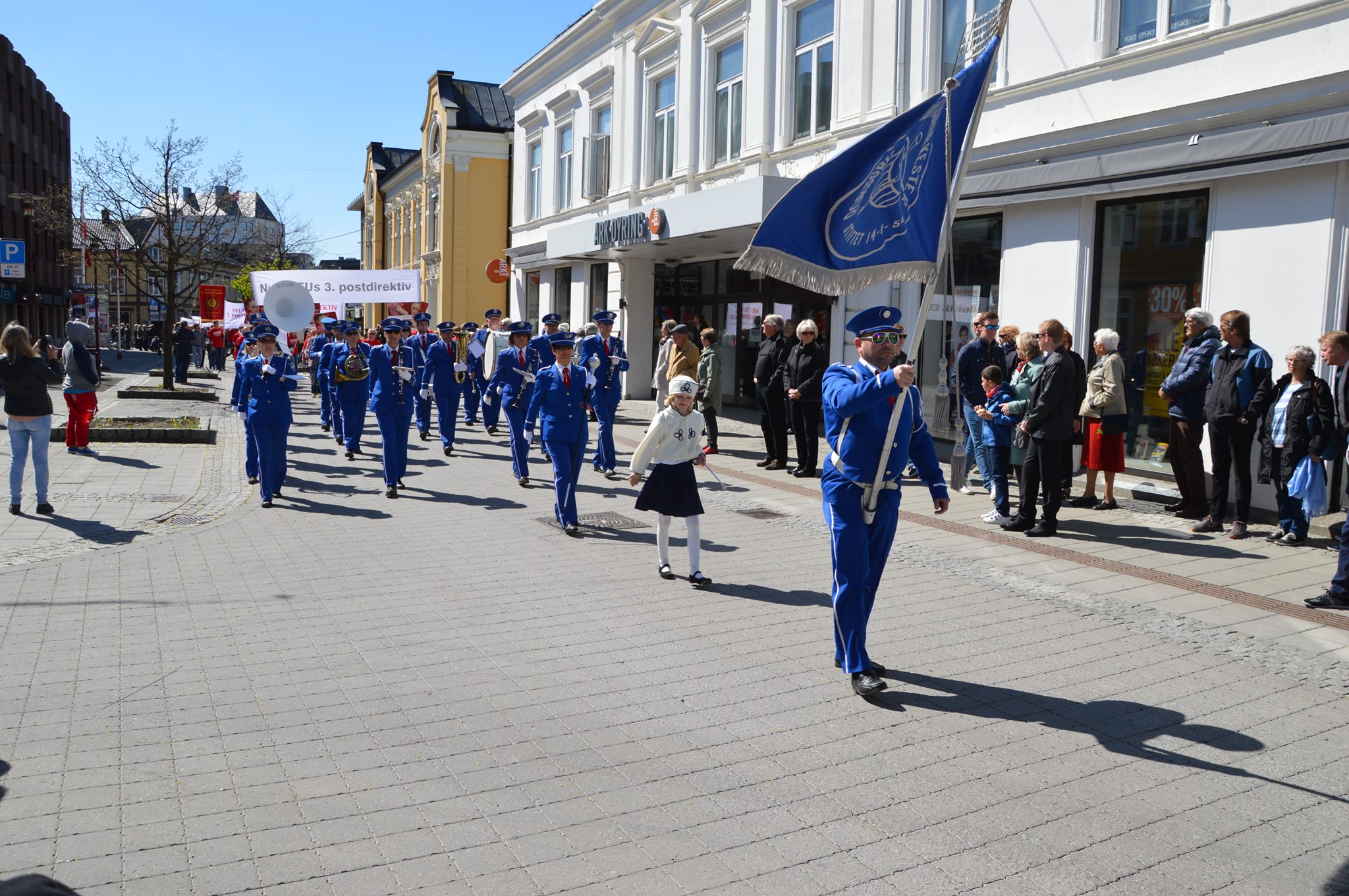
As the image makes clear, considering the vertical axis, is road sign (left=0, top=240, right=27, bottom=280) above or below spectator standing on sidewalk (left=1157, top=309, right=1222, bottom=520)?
above

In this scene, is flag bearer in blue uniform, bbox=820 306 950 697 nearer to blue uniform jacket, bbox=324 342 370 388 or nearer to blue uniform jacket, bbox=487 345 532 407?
blue uniform jacket, bbox=487 345 532 407

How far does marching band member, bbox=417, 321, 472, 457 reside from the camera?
16.0 m

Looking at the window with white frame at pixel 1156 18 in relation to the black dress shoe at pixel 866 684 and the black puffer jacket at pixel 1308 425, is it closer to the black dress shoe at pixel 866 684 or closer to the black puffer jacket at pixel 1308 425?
the black puffer jacket at pixel 1308 425

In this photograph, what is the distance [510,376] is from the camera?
508 inches

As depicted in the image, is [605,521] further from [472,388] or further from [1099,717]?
[472,388]

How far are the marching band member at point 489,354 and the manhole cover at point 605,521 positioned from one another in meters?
6.22

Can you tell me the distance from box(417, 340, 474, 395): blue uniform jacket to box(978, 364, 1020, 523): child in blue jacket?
27.8 ft

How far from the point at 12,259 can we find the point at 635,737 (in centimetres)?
3177

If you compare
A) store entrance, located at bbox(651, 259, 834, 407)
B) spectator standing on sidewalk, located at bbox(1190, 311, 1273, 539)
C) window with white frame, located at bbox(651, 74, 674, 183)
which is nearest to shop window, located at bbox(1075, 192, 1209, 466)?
spectator standing on sidewalk, located at bbox(1190, 311, 1273, 539)

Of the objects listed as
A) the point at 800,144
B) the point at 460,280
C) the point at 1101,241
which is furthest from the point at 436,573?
the point at 460,280

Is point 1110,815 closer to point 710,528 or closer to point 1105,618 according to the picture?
point 1105,618

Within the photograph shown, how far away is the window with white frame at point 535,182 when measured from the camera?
31047 mm

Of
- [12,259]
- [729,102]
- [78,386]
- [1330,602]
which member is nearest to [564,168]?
[729,102]

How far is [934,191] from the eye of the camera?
621 cm
